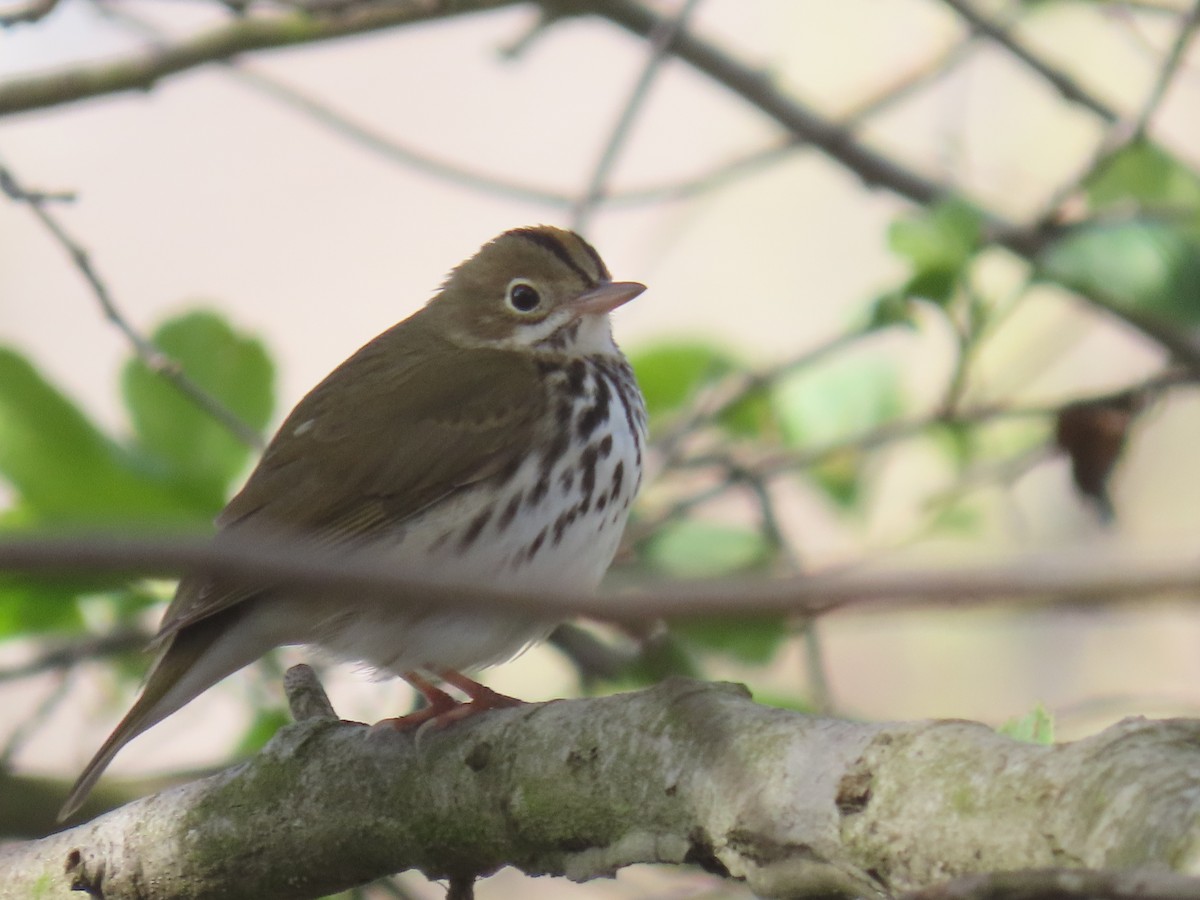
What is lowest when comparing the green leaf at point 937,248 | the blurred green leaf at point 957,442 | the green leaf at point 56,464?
the green leaf at point 56,464

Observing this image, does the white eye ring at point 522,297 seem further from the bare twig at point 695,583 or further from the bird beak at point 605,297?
the bare twig at point 695,583

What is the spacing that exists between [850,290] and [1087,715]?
2899 millimetres

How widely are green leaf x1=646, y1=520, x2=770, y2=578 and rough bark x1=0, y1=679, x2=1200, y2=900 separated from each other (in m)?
1.46

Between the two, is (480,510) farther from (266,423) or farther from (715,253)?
(715,253)

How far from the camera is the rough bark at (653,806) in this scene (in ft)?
4.78

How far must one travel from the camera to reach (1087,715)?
12.5 feet

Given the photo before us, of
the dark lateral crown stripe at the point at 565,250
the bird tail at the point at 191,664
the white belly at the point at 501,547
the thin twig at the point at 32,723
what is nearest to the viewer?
the bird tail at the point at 191,664

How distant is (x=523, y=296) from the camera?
395 centimetres

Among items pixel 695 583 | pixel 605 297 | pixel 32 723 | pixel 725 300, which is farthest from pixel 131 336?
pixel 725 300

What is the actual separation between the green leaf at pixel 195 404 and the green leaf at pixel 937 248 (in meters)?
1.42

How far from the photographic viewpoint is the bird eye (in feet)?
12.9

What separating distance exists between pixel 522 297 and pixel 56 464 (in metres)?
1.20

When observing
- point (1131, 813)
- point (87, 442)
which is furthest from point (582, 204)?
point (1131, 813)

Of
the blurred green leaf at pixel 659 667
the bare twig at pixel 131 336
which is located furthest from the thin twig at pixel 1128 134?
the bare twig at pixel 131 336
